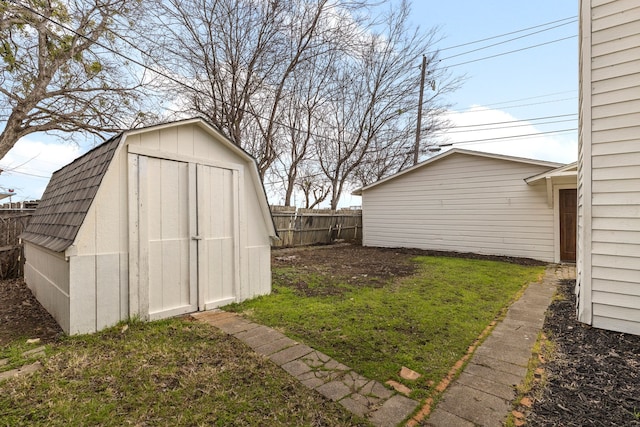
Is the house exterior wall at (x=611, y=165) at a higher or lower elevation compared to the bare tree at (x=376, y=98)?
lower

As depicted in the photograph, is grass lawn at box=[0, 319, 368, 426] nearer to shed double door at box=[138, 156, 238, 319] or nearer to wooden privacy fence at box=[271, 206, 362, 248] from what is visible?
shed double door at box=[138, 156, 238, 319]

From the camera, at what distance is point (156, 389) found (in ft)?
6.82

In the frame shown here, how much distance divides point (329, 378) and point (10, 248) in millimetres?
7712

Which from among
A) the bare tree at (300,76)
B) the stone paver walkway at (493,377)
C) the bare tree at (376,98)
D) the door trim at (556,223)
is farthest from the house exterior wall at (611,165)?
the bare tree at (376,98)

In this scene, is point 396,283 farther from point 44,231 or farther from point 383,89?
point 383,89

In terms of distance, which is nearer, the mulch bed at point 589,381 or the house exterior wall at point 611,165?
the mulch bed at point 589,381

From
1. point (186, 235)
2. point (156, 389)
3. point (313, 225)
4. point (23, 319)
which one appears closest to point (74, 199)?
point (186, 235)

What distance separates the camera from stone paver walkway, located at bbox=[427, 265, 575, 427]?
1.82 m

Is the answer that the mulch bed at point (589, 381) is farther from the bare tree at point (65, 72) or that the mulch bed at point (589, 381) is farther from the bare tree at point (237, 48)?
the bare tree at point (237, 48)

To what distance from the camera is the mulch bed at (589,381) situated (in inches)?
70.4

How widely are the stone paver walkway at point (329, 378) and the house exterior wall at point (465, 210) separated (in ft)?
28.8

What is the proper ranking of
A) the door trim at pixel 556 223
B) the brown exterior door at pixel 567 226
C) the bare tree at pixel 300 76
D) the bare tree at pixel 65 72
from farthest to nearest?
the bare tree at pixel 300 76, the door trim at pixel 556 223, the brown exterior door at pixel 567 226, the bare tree at pixel 65 72

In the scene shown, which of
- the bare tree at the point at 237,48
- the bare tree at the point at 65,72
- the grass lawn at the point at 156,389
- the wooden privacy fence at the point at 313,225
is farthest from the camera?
the wooden privacy fence at the point at 313,225

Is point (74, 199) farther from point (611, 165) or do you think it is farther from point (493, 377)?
point (611, 165)
